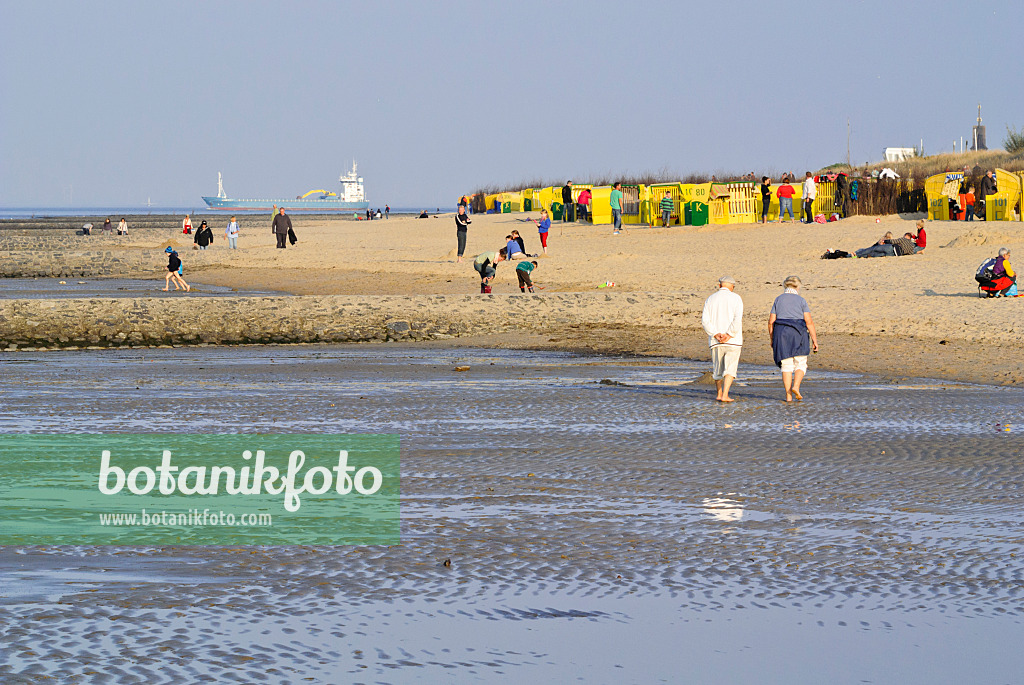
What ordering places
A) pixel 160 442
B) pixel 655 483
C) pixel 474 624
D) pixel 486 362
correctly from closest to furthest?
pixel 474 624 → pixel 655 483 → pixel 160 442 → pixel 486 362

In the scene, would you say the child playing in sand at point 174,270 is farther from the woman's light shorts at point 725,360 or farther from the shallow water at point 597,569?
the woman's light shorts at point 725,360

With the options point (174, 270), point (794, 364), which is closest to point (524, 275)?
point (174, 270)

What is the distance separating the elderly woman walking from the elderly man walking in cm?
40

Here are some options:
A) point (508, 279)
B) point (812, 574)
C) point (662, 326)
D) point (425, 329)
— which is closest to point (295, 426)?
point (812, 574)

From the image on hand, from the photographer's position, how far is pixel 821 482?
8.59 metres

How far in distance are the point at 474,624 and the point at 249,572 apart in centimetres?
135

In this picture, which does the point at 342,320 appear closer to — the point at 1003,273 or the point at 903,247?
the point at 1003,273

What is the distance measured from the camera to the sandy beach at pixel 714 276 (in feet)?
58.7

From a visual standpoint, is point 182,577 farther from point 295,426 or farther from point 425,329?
point 425,329

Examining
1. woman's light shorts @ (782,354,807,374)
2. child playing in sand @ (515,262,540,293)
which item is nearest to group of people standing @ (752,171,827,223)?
child playing in sand @ (515,262,540,293)

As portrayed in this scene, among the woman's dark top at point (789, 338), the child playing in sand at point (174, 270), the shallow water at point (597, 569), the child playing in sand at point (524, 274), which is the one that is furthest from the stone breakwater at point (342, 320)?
the child playing in sand at point (174, 270)

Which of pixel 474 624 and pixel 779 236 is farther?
pixel 779 236

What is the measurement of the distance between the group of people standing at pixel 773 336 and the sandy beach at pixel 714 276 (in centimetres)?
266

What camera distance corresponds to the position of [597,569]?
20.7 ft
